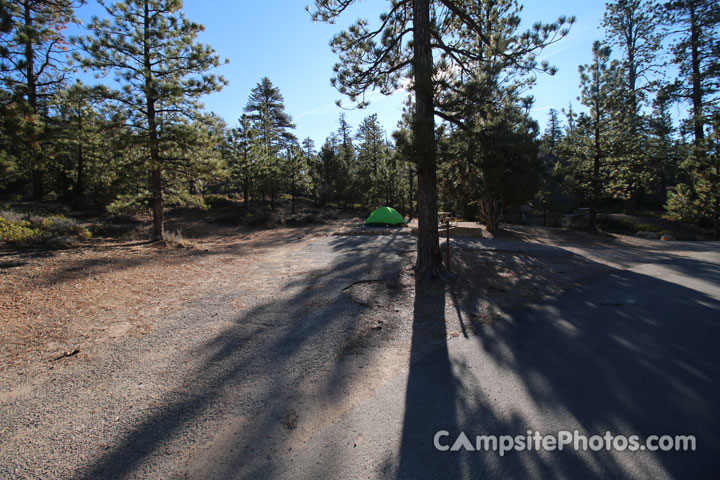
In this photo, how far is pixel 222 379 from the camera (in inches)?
123

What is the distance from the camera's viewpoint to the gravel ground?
7.24 feet

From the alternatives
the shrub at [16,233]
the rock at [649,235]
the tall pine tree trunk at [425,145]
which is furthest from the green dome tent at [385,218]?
the rock at [649,235]

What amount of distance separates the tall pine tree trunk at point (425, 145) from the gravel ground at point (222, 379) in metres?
0.78

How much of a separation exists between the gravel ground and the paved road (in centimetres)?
30

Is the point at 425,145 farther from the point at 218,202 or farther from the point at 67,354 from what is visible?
the point at 218,202

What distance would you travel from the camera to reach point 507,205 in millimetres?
16578

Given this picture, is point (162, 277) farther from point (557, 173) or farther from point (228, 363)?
point (557, 173)

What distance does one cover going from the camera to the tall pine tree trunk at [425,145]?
232 inches

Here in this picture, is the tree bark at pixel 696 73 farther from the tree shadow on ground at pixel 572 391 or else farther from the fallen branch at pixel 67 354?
the fallen branch at pixel 67 354

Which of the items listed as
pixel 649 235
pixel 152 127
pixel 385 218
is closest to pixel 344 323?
pixel 152 127

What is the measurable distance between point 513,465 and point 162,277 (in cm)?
710

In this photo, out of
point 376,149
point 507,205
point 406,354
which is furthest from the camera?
point 376,149

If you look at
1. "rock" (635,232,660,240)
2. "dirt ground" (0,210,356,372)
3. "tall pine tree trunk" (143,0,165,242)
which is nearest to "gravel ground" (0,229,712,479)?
"dirt ground" (0,210,356,372)

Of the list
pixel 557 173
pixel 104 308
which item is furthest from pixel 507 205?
pixel 104 308
